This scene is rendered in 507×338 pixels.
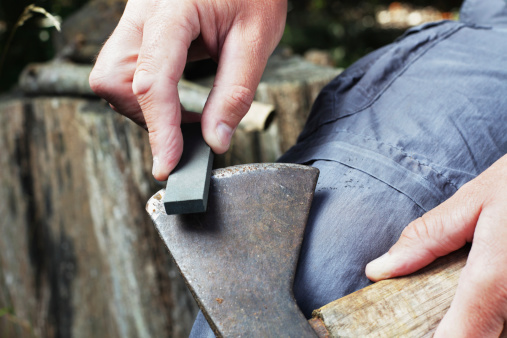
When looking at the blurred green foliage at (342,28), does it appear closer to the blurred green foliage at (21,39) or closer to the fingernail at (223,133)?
the blurred green foliage at (21,39)

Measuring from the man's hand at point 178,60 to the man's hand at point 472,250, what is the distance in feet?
1.29

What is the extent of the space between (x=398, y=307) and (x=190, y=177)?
1.38 ft

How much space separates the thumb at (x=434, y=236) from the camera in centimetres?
75

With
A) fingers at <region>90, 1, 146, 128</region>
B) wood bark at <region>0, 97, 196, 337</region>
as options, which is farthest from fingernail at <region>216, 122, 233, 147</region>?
wood bark at <region>0, 97, 196, 337</region>

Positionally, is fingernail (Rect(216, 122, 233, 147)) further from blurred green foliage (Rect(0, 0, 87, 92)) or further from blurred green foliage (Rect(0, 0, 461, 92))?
blurred green foliage (Rect(0, 0, 87, 92))

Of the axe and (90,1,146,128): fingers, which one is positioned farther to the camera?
(90,1,146,128): fingers

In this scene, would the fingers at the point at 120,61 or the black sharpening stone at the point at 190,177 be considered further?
the fingers at the point at 120,61

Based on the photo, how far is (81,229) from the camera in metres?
2.24

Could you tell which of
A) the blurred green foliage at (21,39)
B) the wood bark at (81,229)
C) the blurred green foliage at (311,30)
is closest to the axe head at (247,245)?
the wood bark at (81,229)

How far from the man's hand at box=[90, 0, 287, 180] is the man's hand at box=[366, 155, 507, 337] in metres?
0.39

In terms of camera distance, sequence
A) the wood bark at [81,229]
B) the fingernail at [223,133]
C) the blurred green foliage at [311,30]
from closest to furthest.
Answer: the fingernail at [223,133] → the wood bark at [81,229] → the blurred green foliage at [311,30]

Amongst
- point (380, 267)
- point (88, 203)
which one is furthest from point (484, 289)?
point (88, 203)

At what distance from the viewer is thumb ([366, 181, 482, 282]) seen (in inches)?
29.5

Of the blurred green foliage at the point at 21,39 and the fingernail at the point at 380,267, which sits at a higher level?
the fingernail at the point at 380,267
